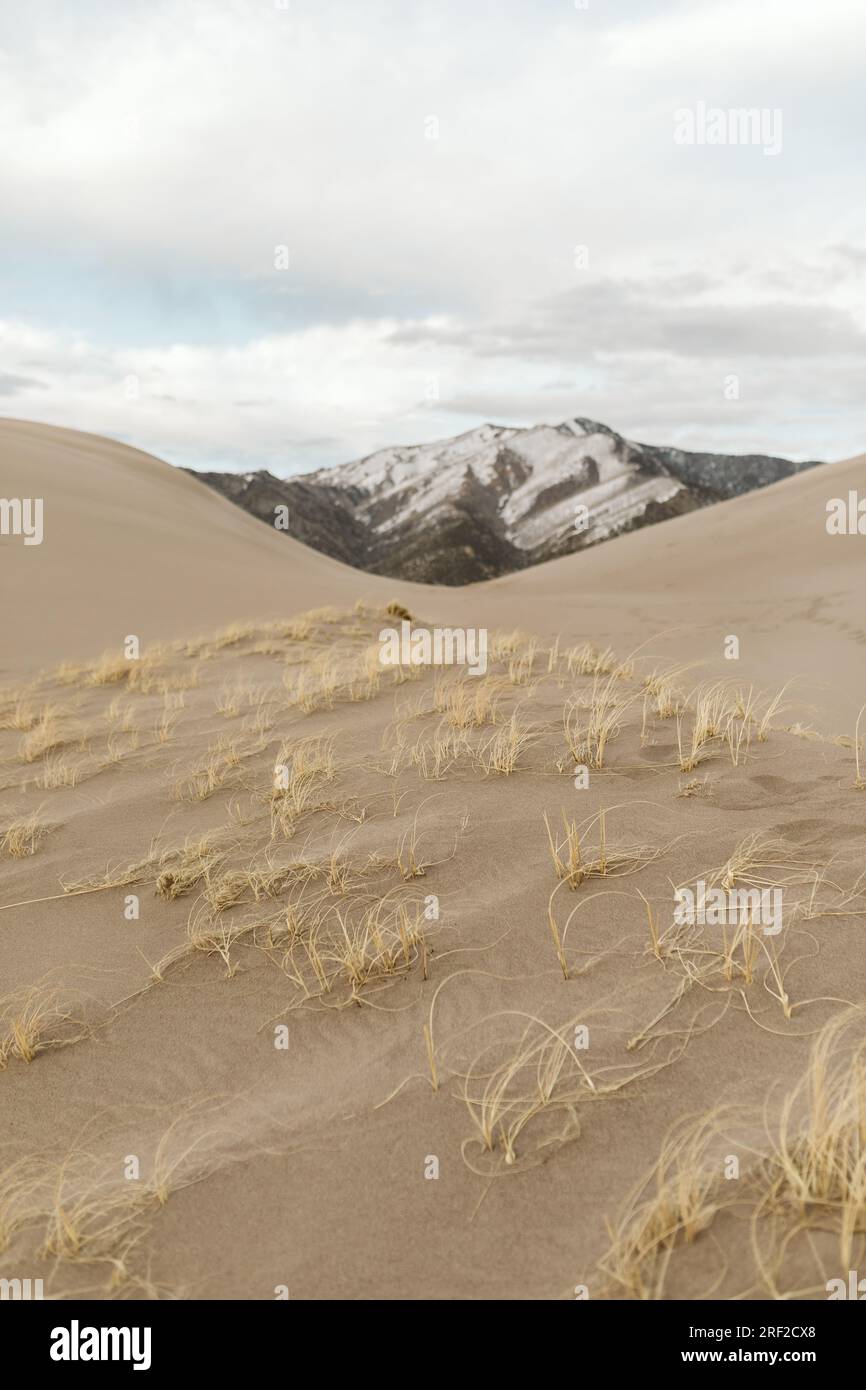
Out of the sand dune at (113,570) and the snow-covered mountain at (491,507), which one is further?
the snow-covered mountain at (491,507)

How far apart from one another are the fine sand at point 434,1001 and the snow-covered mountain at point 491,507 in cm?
12954

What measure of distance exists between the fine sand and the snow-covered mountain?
12954 centimetres

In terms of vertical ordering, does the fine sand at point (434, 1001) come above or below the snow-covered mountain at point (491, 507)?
below

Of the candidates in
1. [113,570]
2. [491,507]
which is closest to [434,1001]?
[113,570]

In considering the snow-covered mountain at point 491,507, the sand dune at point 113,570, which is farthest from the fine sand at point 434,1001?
the snow-covered mountain at point 491,507

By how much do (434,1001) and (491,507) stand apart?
7045 inches

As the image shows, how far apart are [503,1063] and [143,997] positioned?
4.21 feet

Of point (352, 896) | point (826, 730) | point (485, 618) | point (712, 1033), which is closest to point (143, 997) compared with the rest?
point (352, 896)

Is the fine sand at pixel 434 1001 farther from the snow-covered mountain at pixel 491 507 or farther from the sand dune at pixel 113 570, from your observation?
the snow-covered mountain at pixel 491 507

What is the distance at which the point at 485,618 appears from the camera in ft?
61.4

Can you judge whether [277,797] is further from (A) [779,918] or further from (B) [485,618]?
(B) [485,618]

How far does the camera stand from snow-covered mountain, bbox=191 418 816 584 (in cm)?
14262

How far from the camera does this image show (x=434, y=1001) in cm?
255

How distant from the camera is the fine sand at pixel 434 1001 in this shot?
1744 mm
